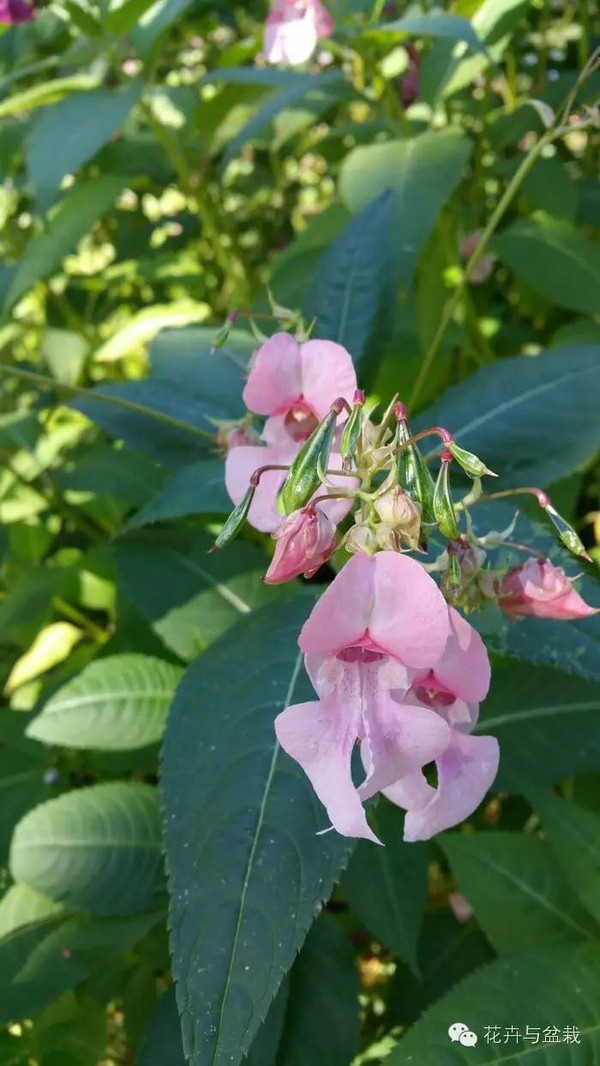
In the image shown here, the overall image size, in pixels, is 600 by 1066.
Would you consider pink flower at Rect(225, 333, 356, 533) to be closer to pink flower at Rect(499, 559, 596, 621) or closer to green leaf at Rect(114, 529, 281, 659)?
pink flower at Rect(499, 559, 596, 621)

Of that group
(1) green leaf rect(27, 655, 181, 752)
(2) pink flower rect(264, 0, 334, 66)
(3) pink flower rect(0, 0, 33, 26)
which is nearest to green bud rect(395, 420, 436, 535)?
(1) green leaf rect(27, 655, 181, 752)

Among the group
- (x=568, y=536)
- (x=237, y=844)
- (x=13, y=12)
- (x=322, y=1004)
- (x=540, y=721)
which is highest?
(x=13, y=12)

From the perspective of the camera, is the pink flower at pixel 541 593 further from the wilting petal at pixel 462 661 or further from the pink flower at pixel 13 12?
the pink flower at pixel 13 12

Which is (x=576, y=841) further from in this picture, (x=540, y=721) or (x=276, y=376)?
(x=276, y=376)

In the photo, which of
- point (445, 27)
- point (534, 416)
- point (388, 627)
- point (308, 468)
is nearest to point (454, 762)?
point (388, 627)

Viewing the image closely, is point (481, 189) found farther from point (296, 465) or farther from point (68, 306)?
point (296, 465)

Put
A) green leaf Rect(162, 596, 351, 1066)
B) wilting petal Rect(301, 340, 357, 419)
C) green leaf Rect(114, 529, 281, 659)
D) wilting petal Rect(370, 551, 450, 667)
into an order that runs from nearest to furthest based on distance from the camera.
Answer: wilting petal Rect(370, 551, 450, 667) < green leaf Rect(162, 596, 351, 1066) < wilting petal Rect(301, 340, 357, 419) < green leaf Rect(114, 529, 281, 659)
